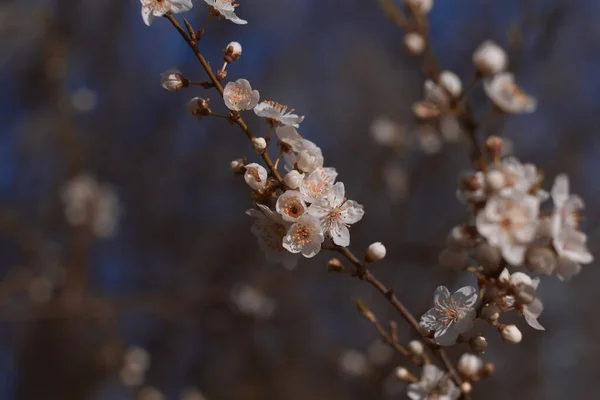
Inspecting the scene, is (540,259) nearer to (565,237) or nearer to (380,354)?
(565,237)

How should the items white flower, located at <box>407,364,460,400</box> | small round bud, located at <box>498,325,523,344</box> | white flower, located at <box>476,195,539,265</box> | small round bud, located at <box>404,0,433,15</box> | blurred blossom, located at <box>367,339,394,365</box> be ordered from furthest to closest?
blurred blossom, located at <box>367,339,394,365</box>, small round bud, located at <box>404,0,433,15</box>, white flower, located at <box>407,364,460,400</box>, small round bud, located at <box>498,325,523,344</box>, white flower, located at <box>476,195,539,265</box>

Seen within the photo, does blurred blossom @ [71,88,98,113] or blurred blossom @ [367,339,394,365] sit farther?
blurred blossom @ [71,88,98,113]

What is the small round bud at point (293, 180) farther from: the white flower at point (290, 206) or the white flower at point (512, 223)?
the white flower at point (512, 223)

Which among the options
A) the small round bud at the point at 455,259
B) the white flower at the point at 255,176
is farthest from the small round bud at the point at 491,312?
the white flower at the point at 255,176

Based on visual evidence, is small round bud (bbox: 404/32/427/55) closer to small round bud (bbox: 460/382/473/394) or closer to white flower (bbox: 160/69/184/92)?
white flower (bbox: 160/69/184/92)

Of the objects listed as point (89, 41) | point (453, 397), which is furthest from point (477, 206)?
point (89, 41)

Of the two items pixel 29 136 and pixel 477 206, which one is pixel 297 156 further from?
pixel 29 136

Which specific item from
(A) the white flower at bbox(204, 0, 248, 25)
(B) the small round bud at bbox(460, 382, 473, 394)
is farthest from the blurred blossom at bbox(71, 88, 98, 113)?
(B) the small round bud at bbox(460, 382, 473, 394)
